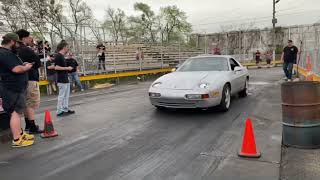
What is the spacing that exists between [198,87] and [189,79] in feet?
1.48

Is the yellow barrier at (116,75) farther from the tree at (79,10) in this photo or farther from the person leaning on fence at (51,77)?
the tree at (79,10)

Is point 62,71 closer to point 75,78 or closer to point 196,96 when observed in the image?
point 196,96

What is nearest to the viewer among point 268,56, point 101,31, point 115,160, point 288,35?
point 115,160

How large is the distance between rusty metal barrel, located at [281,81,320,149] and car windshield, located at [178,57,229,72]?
3.81 meters

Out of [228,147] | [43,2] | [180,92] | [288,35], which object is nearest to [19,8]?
[43,2]

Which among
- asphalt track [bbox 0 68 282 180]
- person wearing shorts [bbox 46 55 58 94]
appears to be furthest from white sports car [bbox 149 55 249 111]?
person wearing shorts [bbox 46 55 58 94]

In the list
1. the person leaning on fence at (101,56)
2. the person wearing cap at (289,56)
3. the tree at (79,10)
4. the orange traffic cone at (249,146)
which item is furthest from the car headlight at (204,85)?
the tree at (79,10)

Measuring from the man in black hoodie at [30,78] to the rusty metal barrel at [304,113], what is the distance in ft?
15.0

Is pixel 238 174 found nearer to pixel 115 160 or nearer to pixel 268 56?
pixel 115 160

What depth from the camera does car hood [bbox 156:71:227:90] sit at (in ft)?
26.1

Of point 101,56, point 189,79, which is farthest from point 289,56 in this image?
point 101,56

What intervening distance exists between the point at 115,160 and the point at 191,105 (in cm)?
313

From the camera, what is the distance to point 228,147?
5.55 meters

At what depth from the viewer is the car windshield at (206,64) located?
9242 mm
